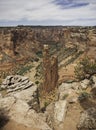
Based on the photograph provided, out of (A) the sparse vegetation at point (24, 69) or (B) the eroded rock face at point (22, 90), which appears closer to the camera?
(B) the eroded rock face at point (22, 90)

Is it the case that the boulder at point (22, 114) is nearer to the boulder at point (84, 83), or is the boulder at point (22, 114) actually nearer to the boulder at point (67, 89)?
the boulder at point (67, 89)

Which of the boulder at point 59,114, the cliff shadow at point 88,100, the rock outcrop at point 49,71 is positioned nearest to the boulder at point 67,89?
the boulder at point 59,114

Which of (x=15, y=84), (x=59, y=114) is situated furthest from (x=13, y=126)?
(x=15, y=84)

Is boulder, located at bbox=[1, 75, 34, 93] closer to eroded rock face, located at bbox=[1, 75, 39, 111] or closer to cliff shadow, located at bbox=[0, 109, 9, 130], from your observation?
eroded rock face, located at bbox=[1, 75, 39, 111]

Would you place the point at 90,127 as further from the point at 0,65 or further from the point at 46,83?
the point at 0,65

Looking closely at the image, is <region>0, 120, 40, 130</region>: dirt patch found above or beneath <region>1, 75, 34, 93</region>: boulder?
beneath

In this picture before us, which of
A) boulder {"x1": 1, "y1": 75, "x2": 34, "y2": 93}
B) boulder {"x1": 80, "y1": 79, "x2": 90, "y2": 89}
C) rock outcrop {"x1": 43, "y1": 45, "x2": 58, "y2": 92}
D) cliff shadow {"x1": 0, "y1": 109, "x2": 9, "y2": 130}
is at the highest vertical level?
boulder {"x1": 1, "y1": 75, "x2": 34, "y2": 93}

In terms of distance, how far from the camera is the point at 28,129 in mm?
22562

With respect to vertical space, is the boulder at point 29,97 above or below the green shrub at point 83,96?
above

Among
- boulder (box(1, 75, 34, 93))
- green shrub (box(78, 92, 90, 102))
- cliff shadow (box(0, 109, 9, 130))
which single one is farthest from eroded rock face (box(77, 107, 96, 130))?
boulder (box(1, 75, 34, 93))

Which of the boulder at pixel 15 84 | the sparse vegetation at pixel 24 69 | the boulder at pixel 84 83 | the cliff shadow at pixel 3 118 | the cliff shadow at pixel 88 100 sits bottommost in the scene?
the sparse vegetation at pixel 24 69

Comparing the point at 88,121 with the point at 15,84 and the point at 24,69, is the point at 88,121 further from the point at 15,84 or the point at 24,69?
the point at 24,69

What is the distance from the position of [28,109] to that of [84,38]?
248ft

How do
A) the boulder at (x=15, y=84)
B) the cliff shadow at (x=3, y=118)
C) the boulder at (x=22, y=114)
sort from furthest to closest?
the boulder at (x=15, y=84) < the boulder at (x=22, y=114) < the cliff shadow at (x=3, y=118)
